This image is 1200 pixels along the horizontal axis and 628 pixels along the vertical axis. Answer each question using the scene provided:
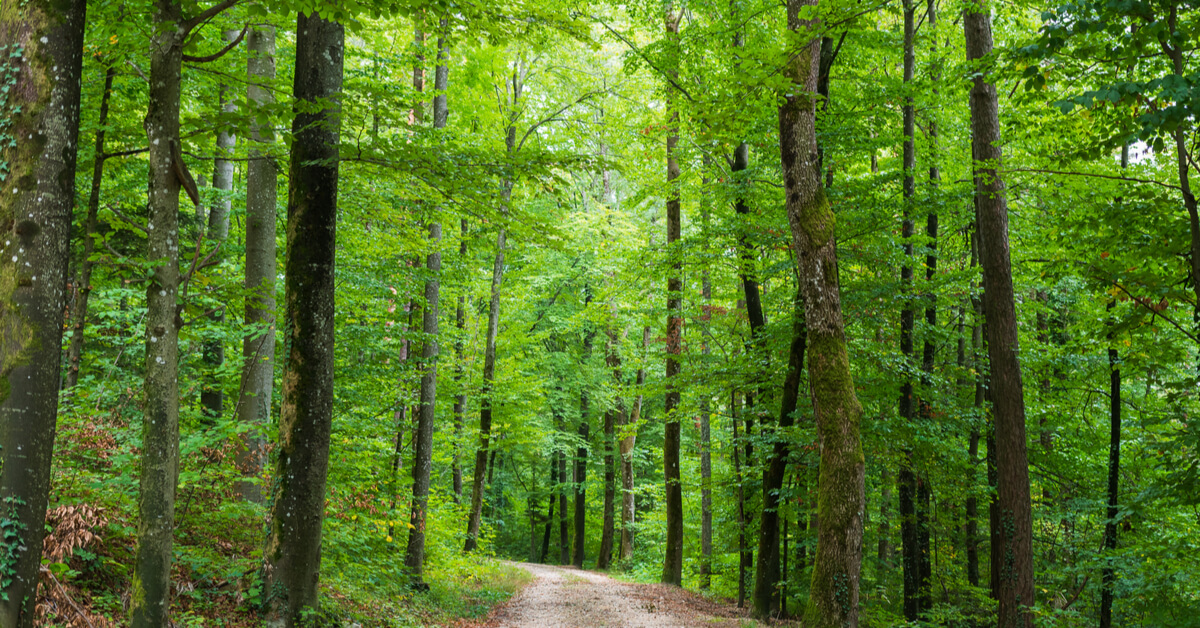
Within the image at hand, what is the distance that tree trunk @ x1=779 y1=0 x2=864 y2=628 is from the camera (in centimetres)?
706

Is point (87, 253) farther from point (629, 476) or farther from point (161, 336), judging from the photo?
point (629, 476)

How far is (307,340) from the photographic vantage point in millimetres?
6000

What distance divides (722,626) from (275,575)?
702 cm

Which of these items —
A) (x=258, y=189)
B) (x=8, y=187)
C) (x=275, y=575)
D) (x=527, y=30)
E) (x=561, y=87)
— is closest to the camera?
(x=8, y=187)

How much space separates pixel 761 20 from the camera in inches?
494

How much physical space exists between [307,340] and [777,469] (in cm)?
802

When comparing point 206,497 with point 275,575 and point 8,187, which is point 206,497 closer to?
point 275,575

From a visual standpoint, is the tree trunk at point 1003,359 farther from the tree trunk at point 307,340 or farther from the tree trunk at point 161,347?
the tree trunk at point 161,347

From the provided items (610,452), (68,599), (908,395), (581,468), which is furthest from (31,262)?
(581,468)

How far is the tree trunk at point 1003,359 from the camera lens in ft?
29.7

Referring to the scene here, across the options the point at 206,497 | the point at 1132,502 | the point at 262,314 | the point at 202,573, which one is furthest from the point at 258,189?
the point at 1132,502

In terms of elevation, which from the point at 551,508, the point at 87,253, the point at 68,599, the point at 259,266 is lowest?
the point at 551,508

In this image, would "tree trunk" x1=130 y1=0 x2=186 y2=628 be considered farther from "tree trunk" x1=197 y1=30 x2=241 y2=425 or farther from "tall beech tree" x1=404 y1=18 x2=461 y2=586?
"tall beech tree" x1=404 y1=18 x2=461 y2=586

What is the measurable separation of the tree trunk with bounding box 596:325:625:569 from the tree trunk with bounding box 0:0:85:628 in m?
18.6
